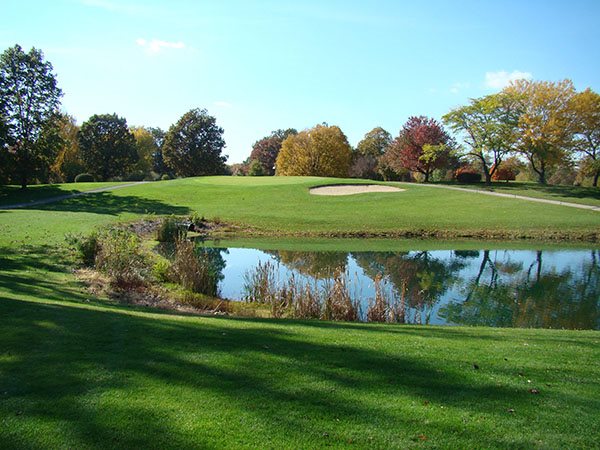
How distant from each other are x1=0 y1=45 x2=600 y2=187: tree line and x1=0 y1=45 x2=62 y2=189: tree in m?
0.07

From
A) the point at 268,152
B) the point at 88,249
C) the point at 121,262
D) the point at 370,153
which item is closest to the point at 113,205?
the point at 88,249

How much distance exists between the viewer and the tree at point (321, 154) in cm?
6412

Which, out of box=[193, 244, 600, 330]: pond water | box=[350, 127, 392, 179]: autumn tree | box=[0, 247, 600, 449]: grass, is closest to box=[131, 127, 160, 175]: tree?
box=[350, 127, 392, 179]: autumn tree

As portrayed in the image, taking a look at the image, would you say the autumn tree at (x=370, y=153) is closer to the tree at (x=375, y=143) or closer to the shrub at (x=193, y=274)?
the tree at (x=375, y=143)

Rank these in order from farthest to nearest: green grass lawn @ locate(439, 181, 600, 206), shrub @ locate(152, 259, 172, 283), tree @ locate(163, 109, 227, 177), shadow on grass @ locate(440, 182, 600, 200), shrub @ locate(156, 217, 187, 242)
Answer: tree @ locate(163, 109, 227, 177)
shadow on grass @ locate(440, 182, 600, 200)
green grass lawn @ locate(439, 181, 600, 206)
shrub @ locate(156, 217, 187, 242)
shrub @ locate(152, 259, 172, 283)

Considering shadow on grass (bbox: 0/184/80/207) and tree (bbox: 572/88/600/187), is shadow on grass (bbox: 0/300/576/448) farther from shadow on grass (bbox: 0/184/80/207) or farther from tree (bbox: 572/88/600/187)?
tree (bbox: 572/88/600/187)

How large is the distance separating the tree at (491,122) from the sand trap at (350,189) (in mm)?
12034

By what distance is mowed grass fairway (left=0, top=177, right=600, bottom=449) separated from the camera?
3.51 metres

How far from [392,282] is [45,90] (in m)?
35.5

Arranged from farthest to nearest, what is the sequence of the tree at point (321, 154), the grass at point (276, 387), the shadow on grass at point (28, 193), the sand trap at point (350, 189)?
the tree at point (321, 154)
the sand trap at point (350, 189)
the shadow on grass at point (28, 193)
the grass at point (276, 387)

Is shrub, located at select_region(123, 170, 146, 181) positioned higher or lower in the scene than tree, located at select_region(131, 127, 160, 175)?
lower

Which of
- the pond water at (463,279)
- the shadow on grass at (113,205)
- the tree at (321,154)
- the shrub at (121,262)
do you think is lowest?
the pond water at (463,279)

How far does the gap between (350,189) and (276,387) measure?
33821mm

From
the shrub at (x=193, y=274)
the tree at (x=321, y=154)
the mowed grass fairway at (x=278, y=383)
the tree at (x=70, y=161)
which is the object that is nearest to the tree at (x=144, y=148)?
the tree at (x=70, y=161)
